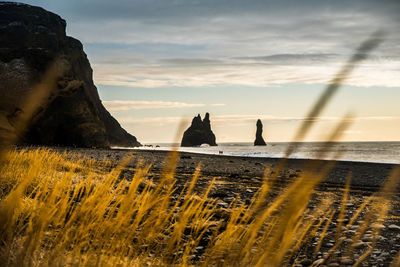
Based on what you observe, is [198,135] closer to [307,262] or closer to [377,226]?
[377,226]

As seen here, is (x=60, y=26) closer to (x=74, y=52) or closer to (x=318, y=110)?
(x=74, y=52)

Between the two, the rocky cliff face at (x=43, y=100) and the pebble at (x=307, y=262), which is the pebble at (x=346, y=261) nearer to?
the pebble at (x=307, y=262)

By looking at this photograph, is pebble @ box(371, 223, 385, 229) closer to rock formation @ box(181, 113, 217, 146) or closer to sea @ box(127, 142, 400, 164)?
sea @ box(127, 142, 400, 164)

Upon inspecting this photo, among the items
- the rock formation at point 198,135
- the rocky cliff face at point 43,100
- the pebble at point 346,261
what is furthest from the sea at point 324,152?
the rock formation at point 198,135

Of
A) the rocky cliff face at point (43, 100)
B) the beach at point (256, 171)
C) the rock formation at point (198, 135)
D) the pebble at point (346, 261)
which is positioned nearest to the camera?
the pebble at point (346, 261)

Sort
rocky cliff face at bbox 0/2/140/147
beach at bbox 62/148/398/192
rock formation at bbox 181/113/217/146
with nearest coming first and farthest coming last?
beach at bbox 62/148/398/192 < rocky cliff face at bbox 0/2/140/147 < rock formation at bbox 181/113/217/146

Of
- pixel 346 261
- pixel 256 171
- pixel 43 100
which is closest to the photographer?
pixel 346 261

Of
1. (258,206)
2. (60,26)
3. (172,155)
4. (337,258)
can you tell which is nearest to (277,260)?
(258,206)

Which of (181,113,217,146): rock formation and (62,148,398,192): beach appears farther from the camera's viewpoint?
(181,113,217,146): rock formation

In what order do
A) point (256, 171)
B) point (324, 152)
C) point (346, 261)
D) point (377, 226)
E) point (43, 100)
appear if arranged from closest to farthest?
point (324, 152) → point (346, 261) → point (377, 226) → point (256, 171) → point (43, 100)

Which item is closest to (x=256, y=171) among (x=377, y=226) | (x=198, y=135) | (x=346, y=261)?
(x=377, y=226)

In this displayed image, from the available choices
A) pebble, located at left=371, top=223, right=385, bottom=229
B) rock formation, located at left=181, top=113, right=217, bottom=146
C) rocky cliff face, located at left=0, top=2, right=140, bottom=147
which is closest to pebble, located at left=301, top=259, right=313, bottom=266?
pebble, located at left=371, top=223, right=385, bottom=229

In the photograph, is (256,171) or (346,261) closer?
(346,261)

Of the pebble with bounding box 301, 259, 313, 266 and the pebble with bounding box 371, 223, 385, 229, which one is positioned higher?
the pebble with bounding box 371, 223, 385, 229
